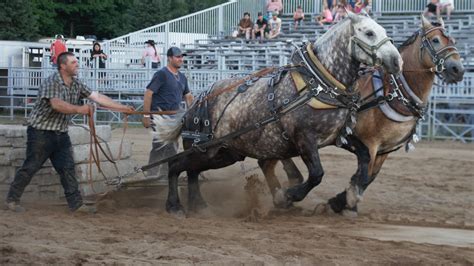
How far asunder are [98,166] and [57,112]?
944mm

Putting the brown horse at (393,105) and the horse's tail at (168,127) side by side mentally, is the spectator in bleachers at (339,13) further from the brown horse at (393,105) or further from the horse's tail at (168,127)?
the horse's tail at (168,127)

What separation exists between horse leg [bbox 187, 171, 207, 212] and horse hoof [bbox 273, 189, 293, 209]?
46.8 inches

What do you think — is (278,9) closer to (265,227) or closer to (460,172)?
(460,172)

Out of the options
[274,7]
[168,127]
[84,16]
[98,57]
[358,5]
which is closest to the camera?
[168,127]

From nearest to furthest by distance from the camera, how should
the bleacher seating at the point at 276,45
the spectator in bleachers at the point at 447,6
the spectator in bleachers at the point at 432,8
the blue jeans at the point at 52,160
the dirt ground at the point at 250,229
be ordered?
the dirt ground at the point at 250,229, the blue jeans at the point at 52,160, the bleacher seating at the point at 276,45, the spectator in bleachers at the point at 432,8, the spectator in bleachers at the point at 447,6

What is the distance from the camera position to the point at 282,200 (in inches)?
385

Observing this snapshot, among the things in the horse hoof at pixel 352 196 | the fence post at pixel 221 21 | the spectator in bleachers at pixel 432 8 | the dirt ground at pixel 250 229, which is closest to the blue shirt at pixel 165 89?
the dirt ground at pixel 250 229

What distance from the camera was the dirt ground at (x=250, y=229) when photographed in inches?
293

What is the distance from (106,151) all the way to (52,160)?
150cm

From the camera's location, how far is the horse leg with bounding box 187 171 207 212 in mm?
10727

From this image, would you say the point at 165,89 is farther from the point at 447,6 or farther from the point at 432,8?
the point at 447,6

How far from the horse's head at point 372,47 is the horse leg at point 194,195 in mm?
2529

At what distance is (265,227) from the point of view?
9.31 meters

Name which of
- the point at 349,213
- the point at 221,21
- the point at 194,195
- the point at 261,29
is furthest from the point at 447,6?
the point at 194,195
